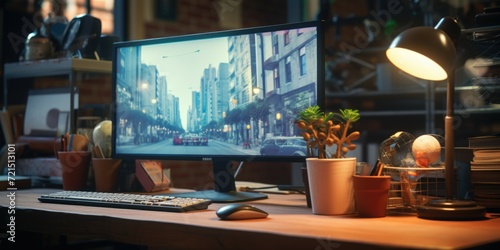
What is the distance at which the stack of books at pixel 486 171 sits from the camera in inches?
61.6

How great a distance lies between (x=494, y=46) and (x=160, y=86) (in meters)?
0.97

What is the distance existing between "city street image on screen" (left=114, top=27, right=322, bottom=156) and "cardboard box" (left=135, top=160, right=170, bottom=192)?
5 centimetres

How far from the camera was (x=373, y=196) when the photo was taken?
148 centimetres

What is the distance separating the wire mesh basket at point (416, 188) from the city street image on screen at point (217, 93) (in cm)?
30

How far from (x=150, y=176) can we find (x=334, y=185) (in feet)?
2.55

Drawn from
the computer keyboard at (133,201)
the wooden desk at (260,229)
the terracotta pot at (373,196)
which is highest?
the terracotta pot at (373,196)

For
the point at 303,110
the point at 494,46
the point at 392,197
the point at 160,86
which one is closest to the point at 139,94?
the point at 160,86

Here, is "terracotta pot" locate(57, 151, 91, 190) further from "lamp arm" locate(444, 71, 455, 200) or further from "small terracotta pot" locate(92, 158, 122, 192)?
"lamp arm" locate(444, 71, 455, 200)

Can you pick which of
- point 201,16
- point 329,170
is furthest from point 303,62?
point 201,16

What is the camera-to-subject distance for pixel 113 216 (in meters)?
1.52

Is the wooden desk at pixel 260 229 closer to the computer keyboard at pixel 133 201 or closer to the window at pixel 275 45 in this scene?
the computer keyboard at pixel 133 201

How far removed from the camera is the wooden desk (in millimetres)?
1163

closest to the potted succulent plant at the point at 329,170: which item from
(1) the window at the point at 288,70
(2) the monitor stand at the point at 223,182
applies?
(1) the window at the point at 288,70

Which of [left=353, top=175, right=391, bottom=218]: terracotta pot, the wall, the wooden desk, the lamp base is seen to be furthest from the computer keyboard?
the wall
